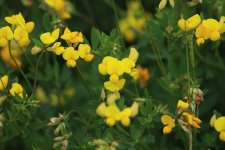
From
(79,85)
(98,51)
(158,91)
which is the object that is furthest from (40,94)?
(98,51)

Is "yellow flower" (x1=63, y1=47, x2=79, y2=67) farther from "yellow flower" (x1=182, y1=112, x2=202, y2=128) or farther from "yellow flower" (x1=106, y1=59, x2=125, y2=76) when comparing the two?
"yellow flower" (x1=182, y1=112, x2=202, y2=128)

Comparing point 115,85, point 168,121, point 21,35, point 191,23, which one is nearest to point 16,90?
point 21,35

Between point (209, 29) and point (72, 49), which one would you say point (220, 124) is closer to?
point (209, 29)

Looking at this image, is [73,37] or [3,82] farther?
[3,82]

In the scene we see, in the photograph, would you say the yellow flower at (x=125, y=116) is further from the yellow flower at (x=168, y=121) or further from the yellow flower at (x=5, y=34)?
the yellow flower at (x=5, y=34)

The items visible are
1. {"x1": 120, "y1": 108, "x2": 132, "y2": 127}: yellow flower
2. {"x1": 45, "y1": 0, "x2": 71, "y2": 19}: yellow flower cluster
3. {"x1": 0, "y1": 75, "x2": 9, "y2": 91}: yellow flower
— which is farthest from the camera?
{"x1": 45, "y1": 0, "x2": 71, "y2": 19}: yellow flower cluster

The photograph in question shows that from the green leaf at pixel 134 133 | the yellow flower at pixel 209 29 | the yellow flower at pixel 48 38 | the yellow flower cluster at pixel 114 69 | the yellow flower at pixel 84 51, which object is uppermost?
the yellow flower at pixel 209 29

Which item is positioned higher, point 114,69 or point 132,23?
point 114,69

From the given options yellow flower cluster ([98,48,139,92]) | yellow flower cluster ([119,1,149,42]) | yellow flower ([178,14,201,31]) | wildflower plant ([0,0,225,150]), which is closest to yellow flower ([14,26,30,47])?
wildflower plant ([0,0,225,150])

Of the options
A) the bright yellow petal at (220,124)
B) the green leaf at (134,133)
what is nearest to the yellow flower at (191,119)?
the bright yellow petal at (220,124)
